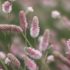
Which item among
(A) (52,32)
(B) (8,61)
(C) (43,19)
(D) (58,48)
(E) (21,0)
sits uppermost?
(E) (21,0)

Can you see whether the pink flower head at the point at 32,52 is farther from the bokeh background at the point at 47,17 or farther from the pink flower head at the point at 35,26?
the bokeh background at the point at 47,17

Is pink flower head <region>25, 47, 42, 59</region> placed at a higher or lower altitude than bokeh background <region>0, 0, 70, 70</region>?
lower

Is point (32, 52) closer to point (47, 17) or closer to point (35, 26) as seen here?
point (35, 26)

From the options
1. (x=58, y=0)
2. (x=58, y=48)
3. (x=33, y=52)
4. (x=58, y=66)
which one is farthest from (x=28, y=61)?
(x=58, y=0)

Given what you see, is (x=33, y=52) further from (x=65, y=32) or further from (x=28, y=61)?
(x=65, y=32)

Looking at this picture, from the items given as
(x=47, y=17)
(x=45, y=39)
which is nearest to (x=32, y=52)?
Result: (x=45, y=39)

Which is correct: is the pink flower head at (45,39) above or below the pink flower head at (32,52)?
above

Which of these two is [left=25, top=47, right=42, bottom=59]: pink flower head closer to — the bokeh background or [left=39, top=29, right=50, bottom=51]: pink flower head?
[left=39, top=29, right=50, bottom=51]: pink flower head

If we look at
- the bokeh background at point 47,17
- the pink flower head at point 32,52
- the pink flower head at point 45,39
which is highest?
the bokeh background at point 47,17

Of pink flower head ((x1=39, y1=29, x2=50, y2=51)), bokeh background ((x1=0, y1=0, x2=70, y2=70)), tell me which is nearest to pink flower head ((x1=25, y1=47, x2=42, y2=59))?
pink flower head ((x1=39, y1=29, x2=50, y2=51))

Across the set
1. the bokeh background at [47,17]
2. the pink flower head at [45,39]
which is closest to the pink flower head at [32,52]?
the pink flower head at [45,39]

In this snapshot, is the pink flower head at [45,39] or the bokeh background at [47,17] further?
the bokeh background at [47,17]
